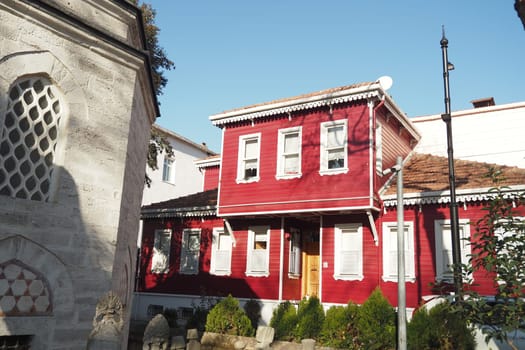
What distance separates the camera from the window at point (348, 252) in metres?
17.1

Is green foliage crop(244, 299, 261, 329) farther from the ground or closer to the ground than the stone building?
closer to the ground

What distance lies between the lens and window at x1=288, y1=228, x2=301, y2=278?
19164 mm

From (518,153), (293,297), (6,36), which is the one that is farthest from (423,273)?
(6,36)

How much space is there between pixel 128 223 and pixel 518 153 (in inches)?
665

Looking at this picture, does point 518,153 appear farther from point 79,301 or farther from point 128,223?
point 79,301

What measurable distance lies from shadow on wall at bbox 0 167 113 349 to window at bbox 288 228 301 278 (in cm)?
1235

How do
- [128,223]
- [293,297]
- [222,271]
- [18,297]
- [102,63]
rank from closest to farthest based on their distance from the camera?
[18,297] < [102,63] < [128,223] < [293,297] < [222,271]

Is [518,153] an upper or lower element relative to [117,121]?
upper

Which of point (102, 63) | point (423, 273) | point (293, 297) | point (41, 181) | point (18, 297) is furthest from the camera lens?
point (293, 297)

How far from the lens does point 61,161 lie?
23.6ft

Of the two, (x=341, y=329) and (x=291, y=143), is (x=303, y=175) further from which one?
(x=341, y=329)

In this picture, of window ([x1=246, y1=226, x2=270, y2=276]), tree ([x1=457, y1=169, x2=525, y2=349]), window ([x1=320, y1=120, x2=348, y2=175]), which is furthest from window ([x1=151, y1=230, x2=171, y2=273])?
tree ([x1=457, y1=169, x2=525, y2=349])

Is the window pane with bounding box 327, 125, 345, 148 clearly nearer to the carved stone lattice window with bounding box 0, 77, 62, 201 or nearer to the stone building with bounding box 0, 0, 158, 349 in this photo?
the stone building with bounding box 0, 0, 158, 349

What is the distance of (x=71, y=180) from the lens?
23.7 feet
